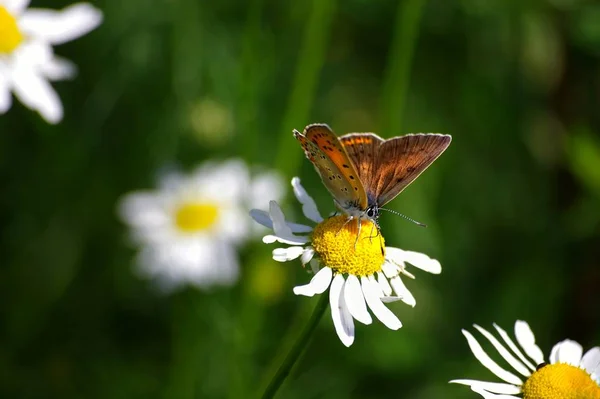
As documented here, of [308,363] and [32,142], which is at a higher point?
[32,142]

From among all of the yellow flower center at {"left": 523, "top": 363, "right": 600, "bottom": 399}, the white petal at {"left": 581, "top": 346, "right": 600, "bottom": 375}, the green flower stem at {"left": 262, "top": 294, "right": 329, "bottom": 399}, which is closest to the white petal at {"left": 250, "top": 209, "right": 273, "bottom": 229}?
the green flower stem at {"left": 262, "top": 294, "right": 329, "bottom": 399}

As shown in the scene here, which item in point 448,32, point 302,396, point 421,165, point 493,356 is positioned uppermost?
point 448,32

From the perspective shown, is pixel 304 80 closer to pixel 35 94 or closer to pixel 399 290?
pixel 35 94

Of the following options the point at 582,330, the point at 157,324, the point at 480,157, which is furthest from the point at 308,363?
the point at 480,157

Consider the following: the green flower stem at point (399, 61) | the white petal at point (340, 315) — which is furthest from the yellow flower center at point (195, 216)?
the white petal at point (340, 315)

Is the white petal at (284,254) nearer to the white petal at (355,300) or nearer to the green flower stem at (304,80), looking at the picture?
the white petal at (355,300)

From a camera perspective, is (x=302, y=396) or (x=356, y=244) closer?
(x=356, y=244)

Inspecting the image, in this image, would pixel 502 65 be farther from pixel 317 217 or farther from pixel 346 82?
pixel 317 217
